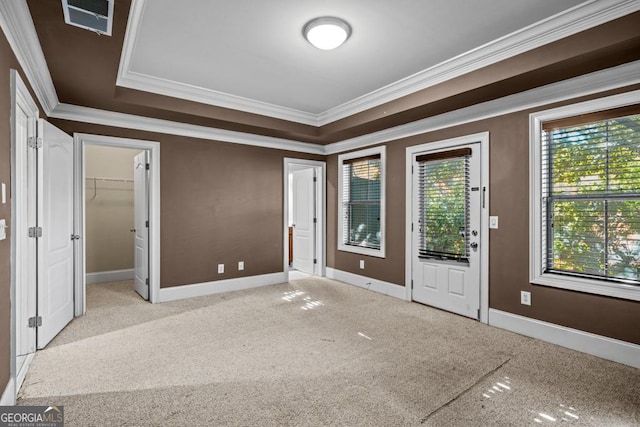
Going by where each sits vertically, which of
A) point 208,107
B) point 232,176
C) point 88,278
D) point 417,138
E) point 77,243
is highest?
point 208,107

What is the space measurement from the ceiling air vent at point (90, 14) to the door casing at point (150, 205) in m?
2.10

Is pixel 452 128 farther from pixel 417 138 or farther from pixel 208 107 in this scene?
pixel 208 107

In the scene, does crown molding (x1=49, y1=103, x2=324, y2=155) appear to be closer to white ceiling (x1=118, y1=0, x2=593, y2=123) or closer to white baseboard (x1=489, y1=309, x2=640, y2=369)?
white ceiling (x1=118, y1=0, x2=593, y2=123)

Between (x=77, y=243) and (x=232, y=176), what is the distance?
6.79ft

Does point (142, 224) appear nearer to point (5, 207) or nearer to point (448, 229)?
point (5, 207)

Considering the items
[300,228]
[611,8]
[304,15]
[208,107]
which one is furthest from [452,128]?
[300,228]

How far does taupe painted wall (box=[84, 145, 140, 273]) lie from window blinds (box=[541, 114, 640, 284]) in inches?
235

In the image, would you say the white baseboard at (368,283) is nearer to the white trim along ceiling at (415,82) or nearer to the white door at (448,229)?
the white door at (448,229)

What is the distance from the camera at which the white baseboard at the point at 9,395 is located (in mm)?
1919

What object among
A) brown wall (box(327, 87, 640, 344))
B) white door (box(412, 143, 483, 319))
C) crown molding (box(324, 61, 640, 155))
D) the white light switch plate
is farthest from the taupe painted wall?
the white light switch plate

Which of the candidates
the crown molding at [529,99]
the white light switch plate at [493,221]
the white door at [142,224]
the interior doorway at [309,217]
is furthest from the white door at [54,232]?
the white light switch plate at [493,221]

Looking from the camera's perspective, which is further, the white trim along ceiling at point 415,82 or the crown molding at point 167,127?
the crown molding at point 167,127

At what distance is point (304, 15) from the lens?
2.46 metres
